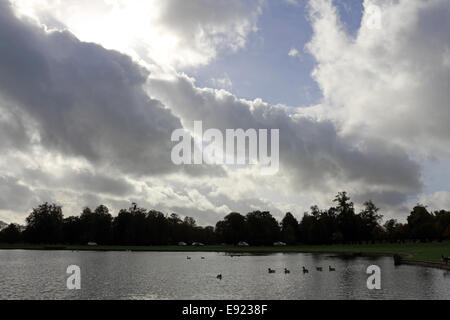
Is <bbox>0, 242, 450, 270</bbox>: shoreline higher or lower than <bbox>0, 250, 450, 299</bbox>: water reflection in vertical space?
lower

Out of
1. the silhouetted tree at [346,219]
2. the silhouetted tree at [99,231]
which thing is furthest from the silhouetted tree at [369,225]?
the silhouetted tree at [99,231]

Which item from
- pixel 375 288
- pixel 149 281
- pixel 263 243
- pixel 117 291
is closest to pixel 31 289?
pixel 117 291

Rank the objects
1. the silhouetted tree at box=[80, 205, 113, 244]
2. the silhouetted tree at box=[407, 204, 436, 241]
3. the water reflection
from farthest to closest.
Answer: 1. the silhouetted tree at box=[80, 205, 113, 244]
2. the silhouetted tree at box=[407, 204, 436, 241]
3. the water reflection

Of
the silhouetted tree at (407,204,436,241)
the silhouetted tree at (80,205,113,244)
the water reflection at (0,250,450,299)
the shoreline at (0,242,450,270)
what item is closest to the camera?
the water reflection at (0,250,450,299)

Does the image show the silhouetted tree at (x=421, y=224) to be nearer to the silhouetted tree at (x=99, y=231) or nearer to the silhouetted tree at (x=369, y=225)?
the silhouetted tree at (x=369, y=225)

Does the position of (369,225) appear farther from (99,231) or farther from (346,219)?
(99,231)

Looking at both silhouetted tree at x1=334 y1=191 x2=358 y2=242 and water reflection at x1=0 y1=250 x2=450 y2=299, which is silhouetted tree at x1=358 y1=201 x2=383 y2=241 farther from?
water reflection at x1=0 y1=250 x2=450 y2=299

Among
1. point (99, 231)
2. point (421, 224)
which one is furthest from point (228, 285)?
point (99, 231)

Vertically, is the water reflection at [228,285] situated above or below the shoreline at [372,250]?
above

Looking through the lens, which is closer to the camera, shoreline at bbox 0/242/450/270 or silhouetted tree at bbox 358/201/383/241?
shoreline at bbox 0/242/450/270

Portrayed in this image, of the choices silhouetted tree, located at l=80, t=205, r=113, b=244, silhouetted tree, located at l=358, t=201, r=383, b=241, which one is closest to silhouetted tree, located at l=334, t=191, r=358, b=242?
silhouetted tree, located at l=358, t=201, r=383, b=241
